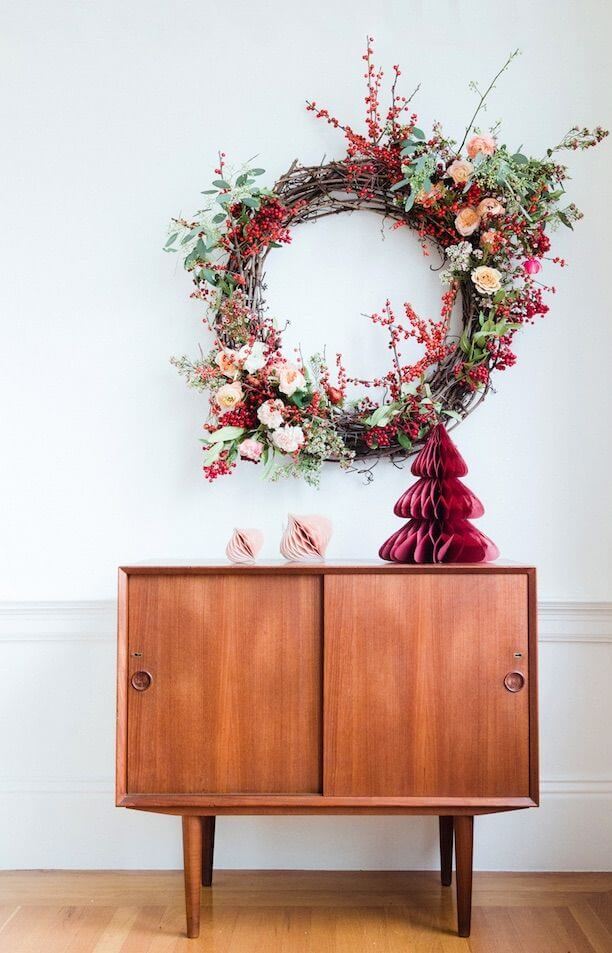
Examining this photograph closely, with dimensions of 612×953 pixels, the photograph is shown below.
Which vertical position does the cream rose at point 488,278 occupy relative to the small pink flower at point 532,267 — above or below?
below

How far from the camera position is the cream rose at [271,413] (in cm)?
230

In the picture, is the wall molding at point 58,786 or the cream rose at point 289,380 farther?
the wall molding at point 58,786

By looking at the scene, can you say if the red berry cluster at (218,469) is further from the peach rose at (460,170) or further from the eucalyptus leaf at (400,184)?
the peach rose at (460,170)

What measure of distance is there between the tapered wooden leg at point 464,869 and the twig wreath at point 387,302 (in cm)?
95

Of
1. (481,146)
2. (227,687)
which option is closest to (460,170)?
(481,146)

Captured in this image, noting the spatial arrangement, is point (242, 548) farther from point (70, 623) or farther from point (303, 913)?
point (303, 913)

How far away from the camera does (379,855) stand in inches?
95.5

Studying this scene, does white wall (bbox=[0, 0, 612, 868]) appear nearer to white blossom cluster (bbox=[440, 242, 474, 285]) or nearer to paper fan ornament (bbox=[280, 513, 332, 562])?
white blossom cluster (bbox=[440, 242, 474, 285])

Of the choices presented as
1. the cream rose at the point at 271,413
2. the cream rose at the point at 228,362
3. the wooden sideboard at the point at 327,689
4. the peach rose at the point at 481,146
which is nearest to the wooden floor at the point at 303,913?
the wooden sideboard at the point at 327,689

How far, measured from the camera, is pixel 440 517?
2084mm

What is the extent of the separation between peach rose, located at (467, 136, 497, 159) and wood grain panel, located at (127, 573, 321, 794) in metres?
1.23

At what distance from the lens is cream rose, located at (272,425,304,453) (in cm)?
230

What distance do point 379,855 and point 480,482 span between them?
1071 millimetres

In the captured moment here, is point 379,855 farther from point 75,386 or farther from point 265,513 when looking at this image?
point 75,386
